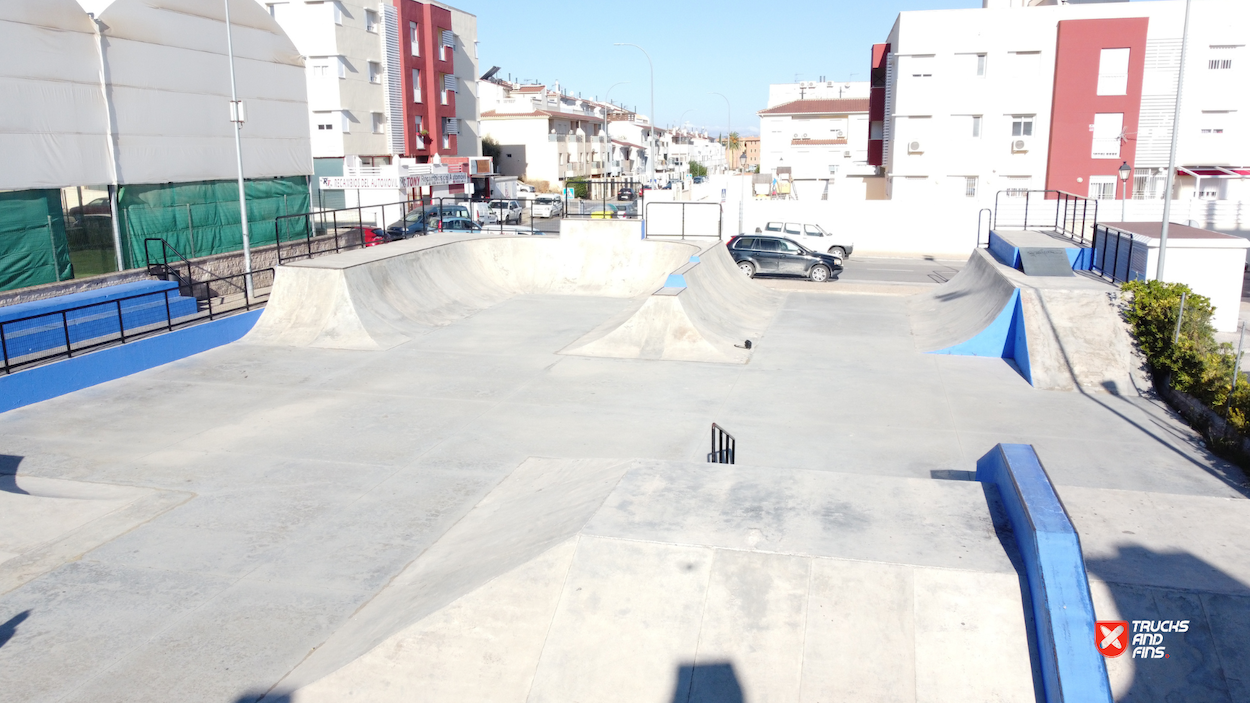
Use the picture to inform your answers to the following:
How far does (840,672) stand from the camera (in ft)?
17.3

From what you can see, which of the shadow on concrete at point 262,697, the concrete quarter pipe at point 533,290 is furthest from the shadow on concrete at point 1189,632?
the concrete quarter pipe at point 533,290

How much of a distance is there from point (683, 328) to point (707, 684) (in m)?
11.1

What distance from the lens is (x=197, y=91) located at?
22.1 metres

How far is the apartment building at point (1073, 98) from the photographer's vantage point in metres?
38.4

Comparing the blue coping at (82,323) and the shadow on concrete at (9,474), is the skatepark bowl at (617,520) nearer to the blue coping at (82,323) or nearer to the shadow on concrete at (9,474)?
the shadow on concrete at (9,474)

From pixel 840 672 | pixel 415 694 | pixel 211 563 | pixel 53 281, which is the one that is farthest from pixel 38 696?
pixel 53 281

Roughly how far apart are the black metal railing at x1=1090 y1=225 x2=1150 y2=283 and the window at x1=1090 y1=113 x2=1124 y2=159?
22730 millimetres

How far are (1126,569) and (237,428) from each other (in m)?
10.8

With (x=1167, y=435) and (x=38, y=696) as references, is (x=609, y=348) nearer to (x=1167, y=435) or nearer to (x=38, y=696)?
(x=1167, y=435)

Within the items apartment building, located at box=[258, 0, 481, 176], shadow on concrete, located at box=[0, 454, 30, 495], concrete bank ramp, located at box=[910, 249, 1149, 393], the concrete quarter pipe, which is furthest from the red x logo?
apartment building, located at box=[258, 0, 481, 176]

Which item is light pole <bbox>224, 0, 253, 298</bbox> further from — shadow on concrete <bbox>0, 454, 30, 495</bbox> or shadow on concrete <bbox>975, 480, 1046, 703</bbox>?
shadow on concrete <bbox>975, 480, 1046, 703</bbox>

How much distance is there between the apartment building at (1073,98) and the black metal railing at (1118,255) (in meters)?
22.2

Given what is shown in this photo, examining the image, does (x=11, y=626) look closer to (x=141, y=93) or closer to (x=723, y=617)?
(x=723, y=617)

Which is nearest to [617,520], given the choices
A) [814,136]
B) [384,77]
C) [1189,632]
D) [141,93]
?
[1189,632]
